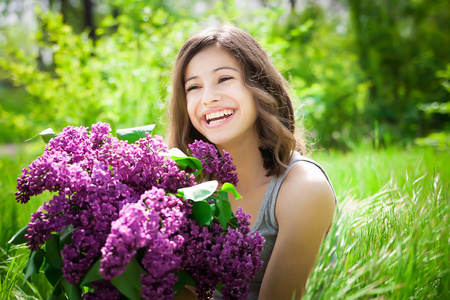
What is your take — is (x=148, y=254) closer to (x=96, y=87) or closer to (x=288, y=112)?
(x=288, y=112)

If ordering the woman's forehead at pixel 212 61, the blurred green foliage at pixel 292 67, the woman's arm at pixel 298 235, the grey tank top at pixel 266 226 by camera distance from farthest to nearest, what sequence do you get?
the blurred green foliage at pixel 292 67, the woman's forehead at pixel 212 61, the grey tank top at pixel 266 226, the woman's arm at pixel 298 235

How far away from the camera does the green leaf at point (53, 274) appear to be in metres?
1.25

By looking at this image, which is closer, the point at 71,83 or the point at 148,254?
the point at 148,254

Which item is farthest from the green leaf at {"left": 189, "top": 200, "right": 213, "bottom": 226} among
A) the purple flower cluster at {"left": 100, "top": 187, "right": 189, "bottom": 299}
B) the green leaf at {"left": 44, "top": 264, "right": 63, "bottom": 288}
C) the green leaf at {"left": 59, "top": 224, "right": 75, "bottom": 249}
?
the green leaf at {"left": 44, "top": 264, "right": 63, "bottom": 288}

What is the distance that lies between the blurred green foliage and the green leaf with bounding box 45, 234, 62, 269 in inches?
75.6

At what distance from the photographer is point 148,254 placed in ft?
3.40

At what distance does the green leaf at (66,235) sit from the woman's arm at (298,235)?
869 mm

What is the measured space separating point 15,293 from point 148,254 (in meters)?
1.07

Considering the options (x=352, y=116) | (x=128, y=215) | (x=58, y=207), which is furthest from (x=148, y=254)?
(x=352, y=116)

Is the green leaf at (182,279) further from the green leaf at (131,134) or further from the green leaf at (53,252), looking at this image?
the green leaf at (131,134)

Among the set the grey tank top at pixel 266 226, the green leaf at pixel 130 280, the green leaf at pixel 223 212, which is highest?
the green leaf at pixel 223 212

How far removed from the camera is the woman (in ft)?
5.66

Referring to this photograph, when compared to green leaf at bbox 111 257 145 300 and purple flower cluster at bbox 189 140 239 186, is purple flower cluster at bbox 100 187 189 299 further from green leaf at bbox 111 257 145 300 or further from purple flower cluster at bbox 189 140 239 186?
purple flower cluster at bbox 189 140 239 186

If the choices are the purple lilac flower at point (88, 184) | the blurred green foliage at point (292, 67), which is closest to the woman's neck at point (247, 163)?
the blurred green foliage at point (292, 67)
